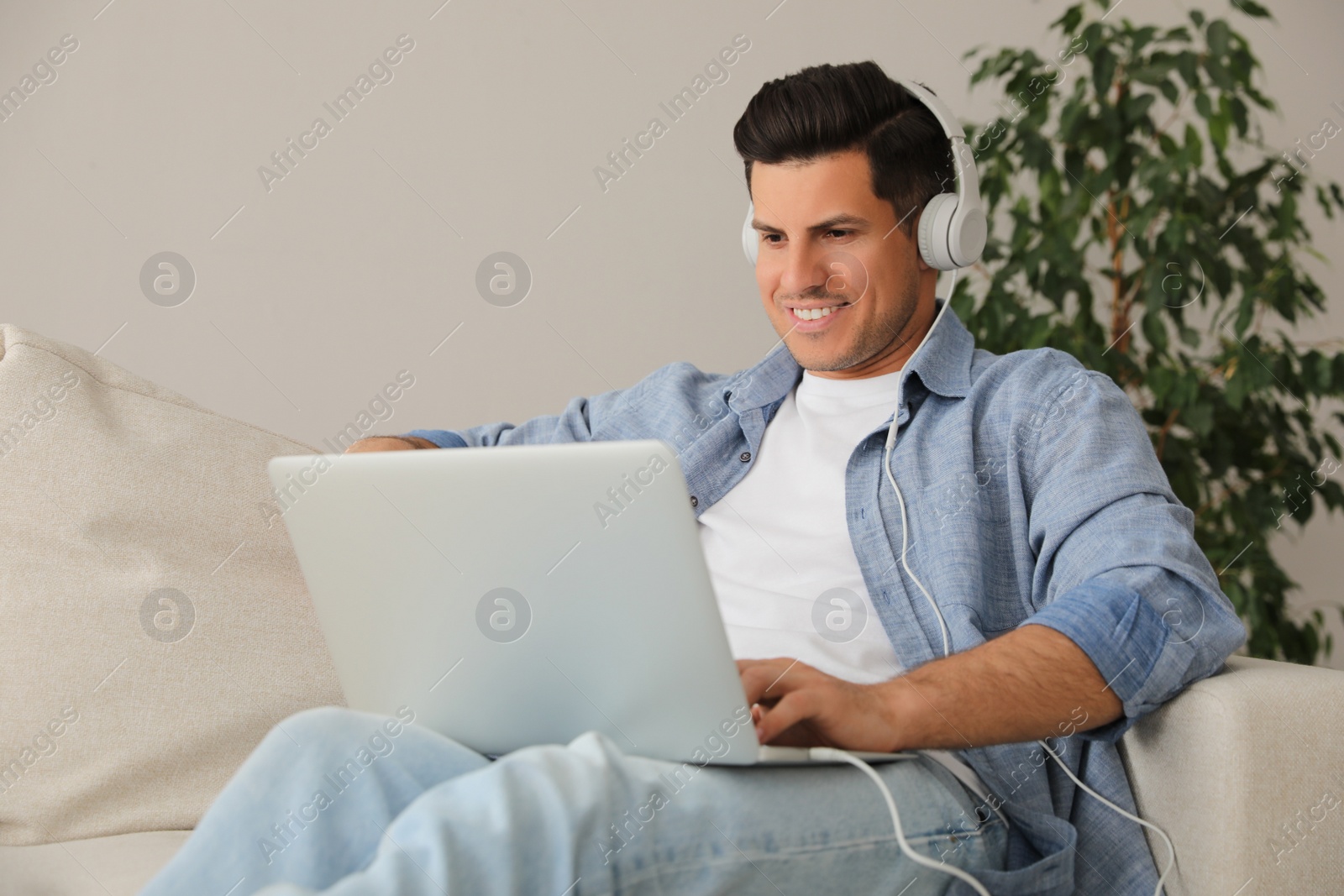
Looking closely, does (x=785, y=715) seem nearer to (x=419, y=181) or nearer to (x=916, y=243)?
(x=916, y=243)

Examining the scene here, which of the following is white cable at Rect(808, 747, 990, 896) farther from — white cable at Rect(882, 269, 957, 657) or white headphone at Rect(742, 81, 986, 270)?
white headphone at Rect(742, 81, 986, 270)

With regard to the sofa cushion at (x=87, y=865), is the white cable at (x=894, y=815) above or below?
below

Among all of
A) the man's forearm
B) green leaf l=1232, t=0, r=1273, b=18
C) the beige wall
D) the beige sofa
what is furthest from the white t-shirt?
green leaf l=1232, t=0, r=1273, b=18

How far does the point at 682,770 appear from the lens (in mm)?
770

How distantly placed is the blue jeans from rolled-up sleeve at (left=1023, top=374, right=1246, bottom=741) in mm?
245

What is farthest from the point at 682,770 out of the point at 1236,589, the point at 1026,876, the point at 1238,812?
the point at 1236,589

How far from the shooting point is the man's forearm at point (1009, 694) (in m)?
0.87

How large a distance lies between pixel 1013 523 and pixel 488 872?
0.70 m

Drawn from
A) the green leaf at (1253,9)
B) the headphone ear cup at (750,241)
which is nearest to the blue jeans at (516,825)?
the headphone ear cup at (750,241)

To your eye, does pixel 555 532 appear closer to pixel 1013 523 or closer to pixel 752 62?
pixel 1013 523

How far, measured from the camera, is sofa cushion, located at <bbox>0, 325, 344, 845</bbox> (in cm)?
103

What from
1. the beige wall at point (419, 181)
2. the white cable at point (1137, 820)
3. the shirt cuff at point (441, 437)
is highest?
the beige wall at point (419, 181)

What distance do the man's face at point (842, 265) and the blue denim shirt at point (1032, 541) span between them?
0.07 metres

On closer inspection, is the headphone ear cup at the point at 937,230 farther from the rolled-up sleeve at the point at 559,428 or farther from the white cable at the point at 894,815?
the white cable at the point at 894,815
